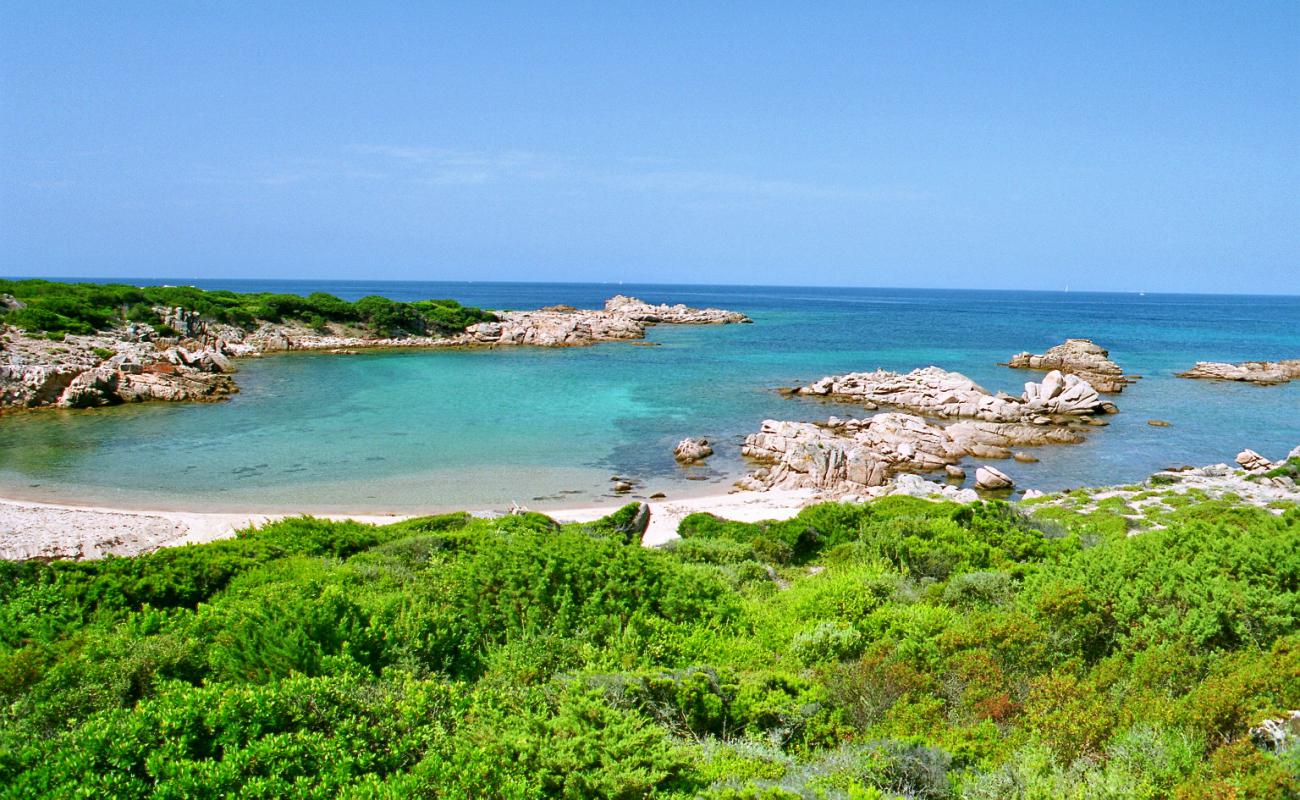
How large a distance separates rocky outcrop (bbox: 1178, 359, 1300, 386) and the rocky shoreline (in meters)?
51.4

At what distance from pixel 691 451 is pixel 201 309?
5557 cm

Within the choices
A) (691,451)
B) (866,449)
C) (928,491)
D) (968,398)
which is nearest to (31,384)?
(691,451)

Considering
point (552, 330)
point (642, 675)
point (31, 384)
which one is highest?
point (552, 330)

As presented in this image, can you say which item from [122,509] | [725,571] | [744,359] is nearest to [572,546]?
[725,571]

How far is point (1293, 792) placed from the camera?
488 centimetres

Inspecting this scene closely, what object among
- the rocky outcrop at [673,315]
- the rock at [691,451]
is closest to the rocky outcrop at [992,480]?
the rock at [691,451]

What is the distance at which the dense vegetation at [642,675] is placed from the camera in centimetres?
516

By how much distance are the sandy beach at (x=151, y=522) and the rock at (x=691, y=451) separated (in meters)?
6.02

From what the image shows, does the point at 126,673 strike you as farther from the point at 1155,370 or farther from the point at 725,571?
the point at 1155,370

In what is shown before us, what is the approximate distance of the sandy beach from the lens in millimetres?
16344

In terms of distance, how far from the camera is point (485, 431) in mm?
33594

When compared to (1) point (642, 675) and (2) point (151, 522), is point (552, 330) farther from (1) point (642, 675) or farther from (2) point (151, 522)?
(1) point (642, 675)

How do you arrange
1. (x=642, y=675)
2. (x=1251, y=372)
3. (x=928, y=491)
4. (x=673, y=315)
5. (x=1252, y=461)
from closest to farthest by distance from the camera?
(x=642, y=675)
(x=928, y=491)
(x=1252, y=461)
(x=1251, y=372)
(x=673, y=315)

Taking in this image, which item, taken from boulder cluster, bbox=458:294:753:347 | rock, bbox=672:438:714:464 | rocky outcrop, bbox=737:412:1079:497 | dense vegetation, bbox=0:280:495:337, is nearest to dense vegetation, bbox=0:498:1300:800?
rocky outcrop, bbox=737:412:1079:497
